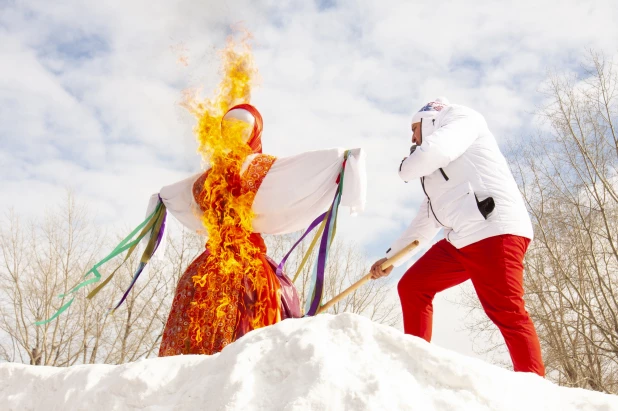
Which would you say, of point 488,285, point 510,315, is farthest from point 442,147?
point 510,315

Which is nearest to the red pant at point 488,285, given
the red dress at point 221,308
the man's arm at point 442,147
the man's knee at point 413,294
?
the man's knee at point 413,294

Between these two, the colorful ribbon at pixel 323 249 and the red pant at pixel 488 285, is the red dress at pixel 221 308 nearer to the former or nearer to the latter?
the colorful ribbon at pixel 323 249

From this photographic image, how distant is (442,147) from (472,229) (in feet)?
1.41

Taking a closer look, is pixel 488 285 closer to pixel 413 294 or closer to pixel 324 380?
pixel 413 294

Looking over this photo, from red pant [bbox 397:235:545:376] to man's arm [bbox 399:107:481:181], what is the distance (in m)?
0.45

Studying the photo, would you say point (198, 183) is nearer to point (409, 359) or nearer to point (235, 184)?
point (235, 184)

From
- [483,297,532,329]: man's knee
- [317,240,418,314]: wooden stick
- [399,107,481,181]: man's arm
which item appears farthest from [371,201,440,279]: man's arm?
[483,297,532,329]: man's knee

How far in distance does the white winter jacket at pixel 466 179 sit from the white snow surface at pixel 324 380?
123 cm

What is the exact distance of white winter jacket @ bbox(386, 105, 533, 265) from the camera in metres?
2.43

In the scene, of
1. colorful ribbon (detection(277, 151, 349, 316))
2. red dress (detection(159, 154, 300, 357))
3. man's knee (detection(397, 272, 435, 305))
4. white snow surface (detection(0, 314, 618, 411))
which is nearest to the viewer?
white snow surface (detection(0, 314, 618, 411))

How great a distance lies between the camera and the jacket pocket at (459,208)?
2.44 m

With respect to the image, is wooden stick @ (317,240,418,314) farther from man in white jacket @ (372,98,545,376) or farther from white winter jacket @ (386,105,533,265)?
white winter jacket @ (386,105,533,265)

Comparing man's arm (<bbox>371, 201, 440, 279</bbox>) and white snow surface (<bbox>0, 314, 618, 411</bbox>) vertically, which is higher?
man's arm (<bbox>371, 201, 440, 279</bbox>)

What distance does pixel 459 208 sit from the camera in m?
2.51
